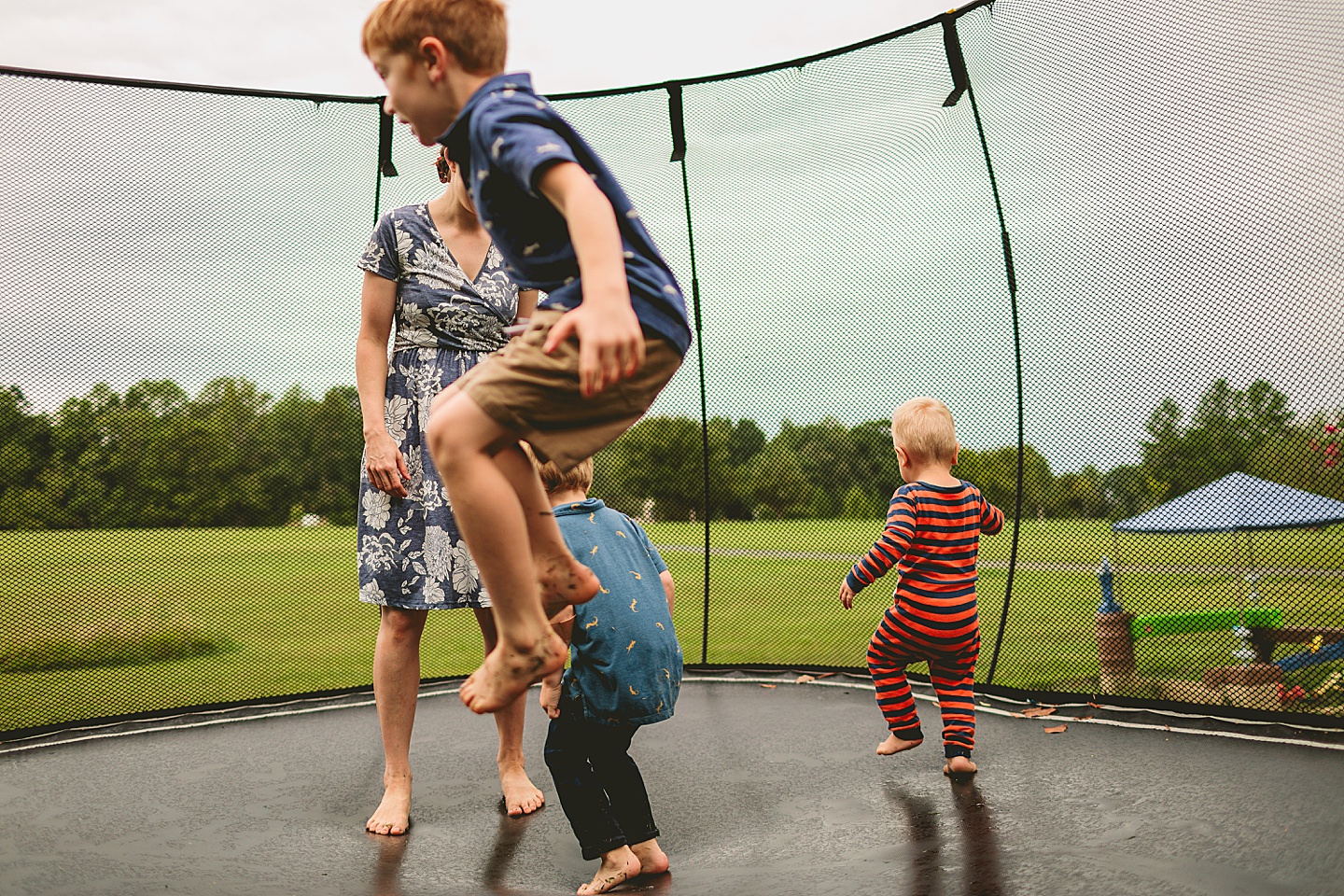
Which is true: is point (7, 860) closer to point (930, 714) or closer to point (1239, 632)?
point (930, 714)

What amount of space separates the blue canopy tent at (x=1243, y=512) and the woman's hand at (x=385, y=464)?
7.96ft

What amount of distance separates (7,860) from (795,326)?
3153mm

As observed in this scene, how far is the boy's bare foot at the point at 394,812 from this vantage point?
221 centimetres

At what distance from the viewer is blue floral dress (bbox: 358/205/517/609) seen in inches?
91.3

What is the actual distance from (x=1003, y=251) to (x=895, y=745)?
1877mm

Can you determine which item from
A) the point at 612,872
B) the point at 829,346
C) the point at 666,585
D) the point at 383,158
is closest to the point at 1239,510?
the point at 829,346

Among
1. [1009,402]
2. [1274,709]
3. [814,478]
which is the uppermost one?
[1009,402]

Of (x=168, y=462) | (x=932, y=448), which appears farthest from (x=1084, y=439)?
(x=168, y=462)

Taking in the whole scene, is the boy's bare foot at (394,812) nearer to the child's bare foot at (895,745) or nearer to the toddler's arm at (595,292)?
the child's bare foot at (895,745)

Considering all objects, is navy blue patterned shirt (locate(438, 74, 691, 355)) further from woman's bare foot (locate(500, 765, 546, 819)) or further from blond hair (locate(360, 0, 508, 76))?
woman's bare foot (locate(500, 765, 546, 819))

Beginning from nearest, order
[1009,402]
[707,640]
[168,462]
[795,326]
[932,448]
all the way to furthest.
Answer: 1. [932,448]
2. [1009,402]
3. [168,462]
4. [795,326]
5. [707,640]

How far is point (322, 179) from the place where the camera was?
398 cm

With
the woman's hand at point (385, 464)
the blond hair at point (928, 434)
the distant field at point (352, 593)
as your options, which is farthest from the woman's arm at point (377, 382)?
the distant field at point (352, 593)

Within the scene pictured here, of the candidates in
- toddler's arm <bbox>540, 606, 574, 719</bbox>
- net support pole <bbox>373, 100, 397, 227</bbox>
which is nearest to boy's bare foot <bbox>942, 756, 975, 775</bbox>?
toddler's arm <bbox>540, 606, 574, 719</bbox>
